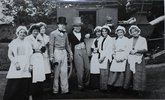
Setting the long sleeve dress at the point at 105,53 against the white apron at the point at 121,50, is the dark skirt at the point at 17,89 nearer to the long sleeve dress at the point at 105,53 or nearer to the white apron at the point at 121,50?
the long sleeve dress at the point at 105,53

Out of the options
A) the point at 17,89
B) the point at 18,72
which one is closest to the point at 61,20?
the point at 18,72

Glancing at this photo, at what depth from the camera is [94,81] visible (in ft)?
13.6

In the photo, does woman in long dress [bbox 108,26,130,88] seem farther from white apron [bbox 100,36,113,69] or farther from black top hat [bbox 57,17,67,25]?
black top hat [bbox 57,17,67,25]

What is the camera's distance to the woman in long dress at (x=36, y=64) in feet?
13.1

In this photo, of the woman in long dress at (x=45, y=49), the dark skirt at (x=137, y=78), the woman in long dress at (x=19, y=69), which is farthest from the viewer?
the dark skirt at (x=137, y=78)

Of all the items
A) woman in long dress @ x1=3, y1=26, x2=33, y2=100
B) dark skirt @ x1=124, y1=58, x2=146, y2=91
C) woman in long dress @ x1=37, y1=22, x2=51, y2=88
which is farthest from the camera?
dark skirt @ x1=124, y1=58, x2=146, y2=91

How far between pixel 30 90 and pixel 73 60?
0.71 meters

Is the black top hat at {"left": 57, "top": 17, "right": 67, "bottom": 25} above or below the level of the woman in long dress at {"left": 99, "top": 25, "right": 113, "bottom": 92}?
above

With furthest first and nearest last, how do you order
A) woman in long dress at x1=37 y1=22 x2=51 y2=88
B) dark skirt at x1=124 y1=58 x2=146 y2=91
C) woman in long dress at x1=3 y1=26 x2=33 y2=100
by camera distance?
dark skirt at x1=124 y1=58 x2=146 y2=91
woman in long dress at x1=37 y1=22 x2=51 y2=88
woman in long dress at x1=3 y1=26 x2=33 y2=100

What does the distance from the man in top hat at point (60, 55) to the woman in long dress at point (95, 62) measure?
0.32m

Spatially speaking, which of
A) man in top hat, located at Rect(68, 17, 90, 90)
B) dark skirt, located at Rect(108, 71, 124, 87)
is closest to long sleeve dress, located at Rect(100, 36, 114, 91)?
dark skirt, located at Rect(108, 71, 124, 87)

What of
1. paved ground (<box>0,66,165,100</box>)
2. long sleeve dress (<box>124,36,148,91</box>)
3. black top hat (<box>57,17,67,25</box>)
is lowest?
paved ground (<box>0,66,165,100</box>)

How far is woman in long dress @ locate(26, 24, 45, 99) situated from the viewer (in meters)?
3.99

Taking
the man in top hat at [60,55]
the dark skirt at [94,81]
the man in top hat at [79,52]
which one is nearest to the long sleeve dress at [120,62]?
the dark skirt at [94,81]
